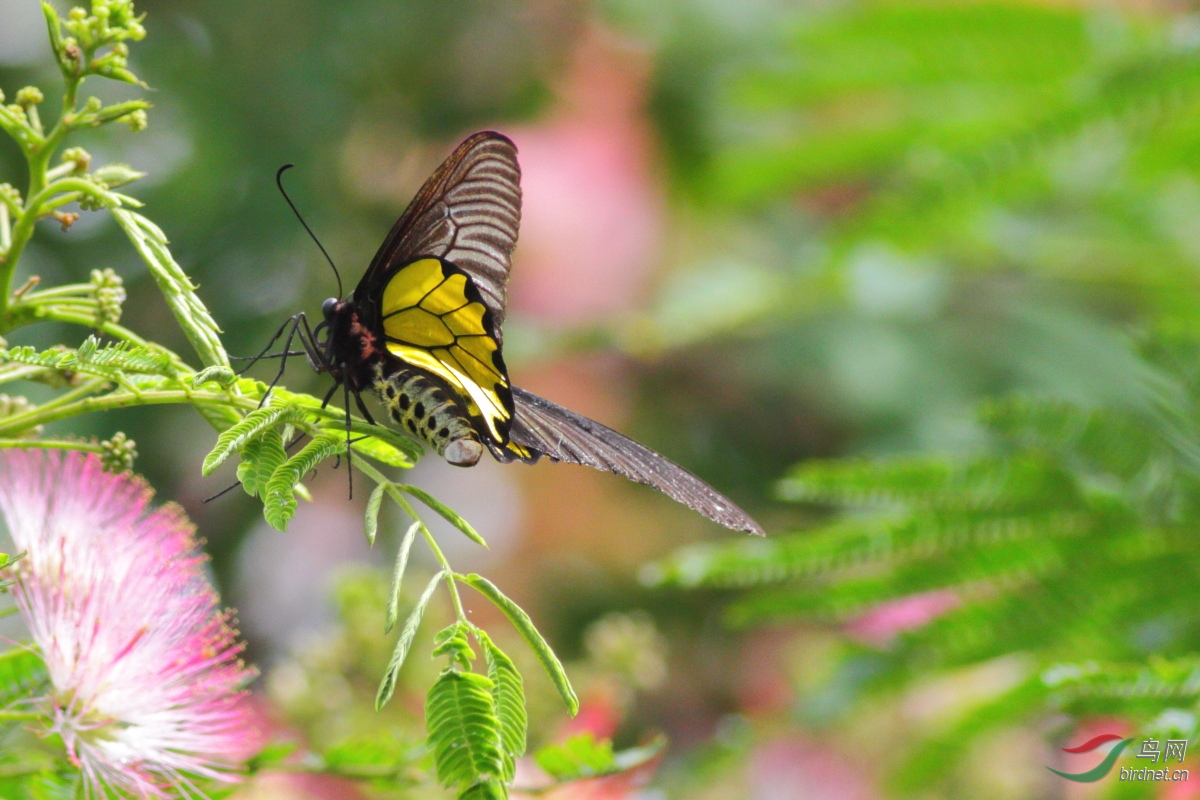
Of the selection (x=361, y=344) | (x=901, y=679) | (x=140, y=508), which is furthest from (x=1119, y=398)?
(x=140, y=508)

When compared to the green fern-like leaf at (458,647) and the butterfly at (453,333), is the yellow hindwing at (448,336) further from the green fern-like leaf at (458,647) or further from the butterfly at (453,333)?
the green fern-like leaf at (458,647)

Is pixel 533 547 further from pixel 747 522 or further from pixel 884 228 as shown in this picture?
pixel 747 522

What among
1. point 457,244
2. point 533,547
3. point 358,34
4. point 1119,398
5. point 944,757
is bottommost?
point 944,757

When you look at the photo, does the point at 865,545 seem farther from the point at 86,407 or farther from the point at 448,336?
the point at 86,407

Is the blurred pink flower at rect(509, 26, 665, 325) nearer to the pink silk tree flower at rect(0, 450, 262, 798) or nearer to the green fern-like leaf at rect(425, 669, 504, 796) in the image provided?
the pink silk tree flower at rect(0, 450, 262, 798)

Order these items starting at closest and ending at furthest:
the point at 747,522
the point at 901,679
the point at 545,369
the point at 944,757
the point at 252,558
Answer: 1. the point at 747,522
2. the point at 901,679
3. the point at 944,757
4. the point at 252,558
5. the point at 545,369

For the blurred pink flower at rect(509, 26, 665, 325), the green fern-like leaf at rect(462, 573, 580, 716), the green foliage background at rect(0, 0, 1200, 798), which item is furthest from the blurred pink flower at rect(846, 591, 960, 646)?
the green fern-like leaf at rect(462, 573, 580, 716)
